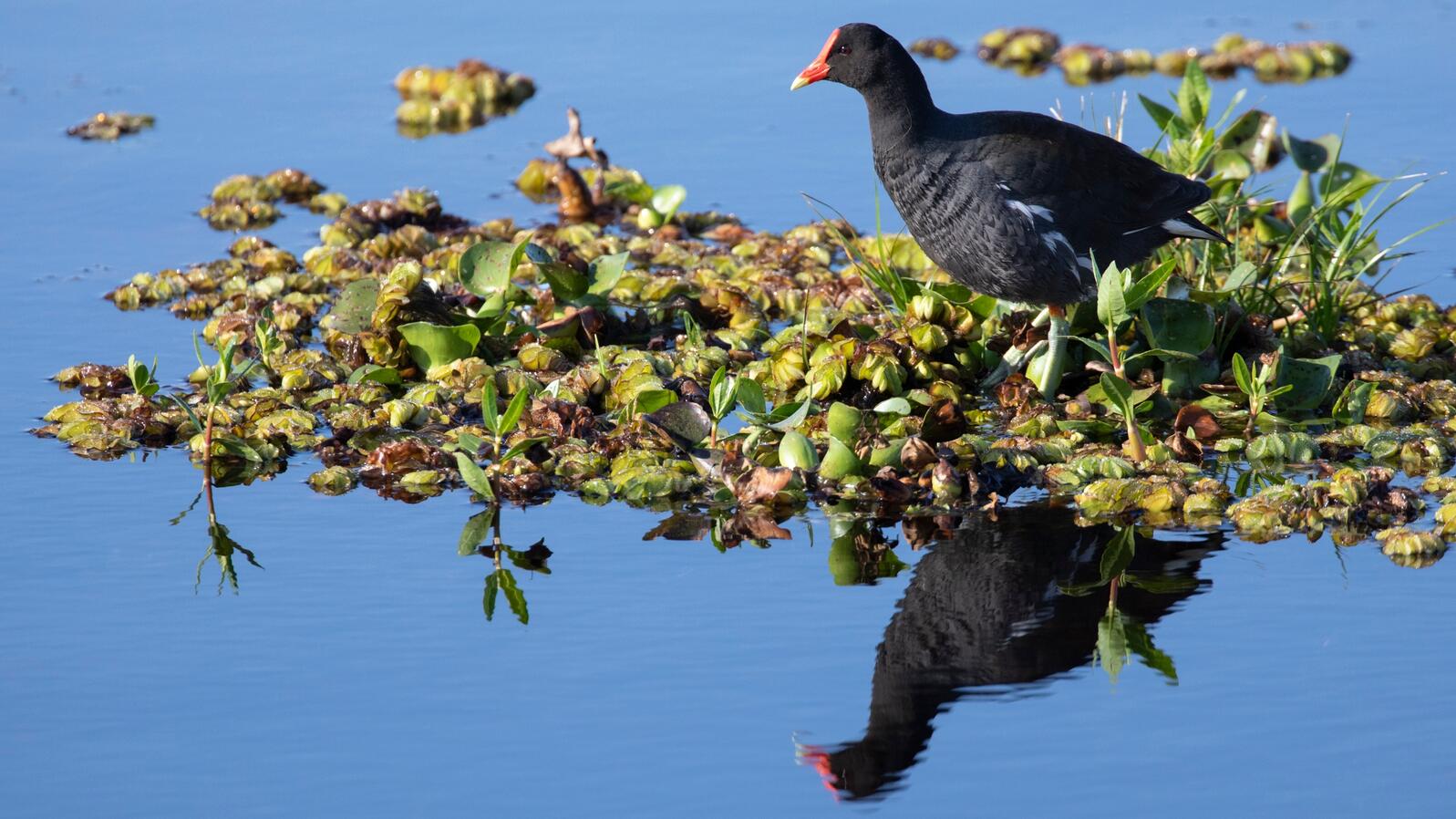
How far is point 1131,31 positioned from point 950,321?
5.23 m

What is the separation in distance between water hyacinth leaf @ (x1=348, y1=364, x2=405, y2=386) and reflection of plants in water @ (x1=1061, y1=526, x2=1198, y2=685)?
2458mm

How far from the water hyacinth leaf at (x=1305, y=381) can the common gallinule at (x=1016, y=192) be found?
49cm

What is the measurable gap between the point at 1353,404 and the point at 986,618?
1936 millimetres

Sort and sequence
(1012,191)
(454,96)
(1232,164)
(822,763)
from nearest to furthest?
(822,763) < (1012,191) < (1232,164) < (454,96)

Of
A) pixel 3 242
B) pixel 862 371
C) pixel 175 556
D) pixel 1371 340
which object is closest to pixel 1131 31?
pixel 1371 340

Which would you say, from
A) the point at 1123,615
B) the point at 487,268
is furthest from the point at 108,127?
the point at 1123,615

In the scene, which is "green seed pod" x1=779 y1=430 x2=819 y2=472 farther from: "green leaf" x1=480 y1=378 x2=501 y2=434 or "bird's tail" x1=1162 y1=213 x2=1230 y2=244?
"bird's tail" x1=1162 y1=213 x2=1230 y2=244

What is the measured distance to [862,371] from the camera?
5859mm

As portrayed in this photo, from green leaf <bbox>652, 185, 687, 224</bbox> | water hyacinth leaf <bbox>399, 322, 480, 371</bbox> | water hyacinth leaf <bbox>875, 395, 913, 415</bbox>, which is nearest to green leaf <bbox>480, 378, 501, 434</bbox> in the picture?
water hyacinth leaf <bbox>399, 322, 480, 371</bbox>

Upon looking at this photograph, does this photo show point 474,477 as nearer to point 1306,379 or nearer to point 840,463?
point 840,463

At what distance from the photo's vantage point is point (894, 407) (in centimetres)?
565

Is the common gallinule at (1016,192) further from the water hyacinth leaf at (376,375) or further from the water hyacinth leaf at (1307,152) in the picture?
the water hyacinth leaf at (376,375)

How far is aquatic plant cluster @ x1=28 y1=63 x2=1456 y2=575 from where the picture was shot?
17.1 ft

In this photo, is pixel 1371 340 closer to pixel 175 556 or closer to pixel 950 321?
pixel 950 321
